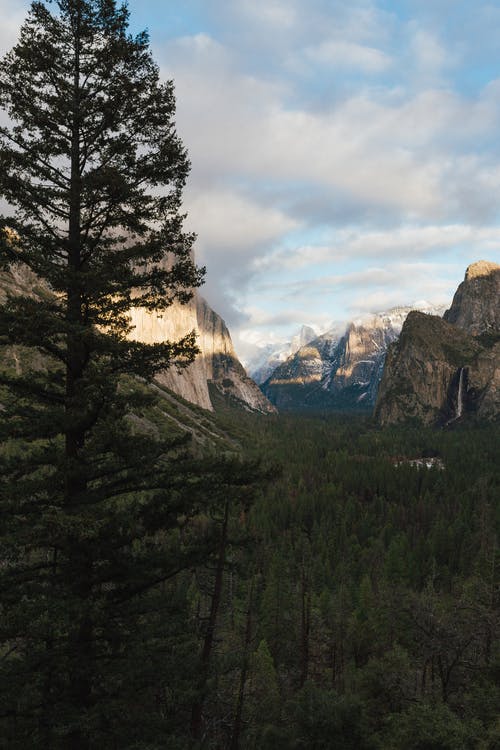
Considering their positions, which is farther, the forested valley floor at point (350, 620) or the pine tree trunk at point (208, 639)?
the forested valley floor at point (350, 620)

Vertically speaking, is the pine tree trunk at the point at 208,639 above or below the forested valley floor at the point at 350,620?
above

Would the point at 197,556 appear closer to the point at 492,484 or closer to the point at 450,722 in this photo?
the point at 450,722

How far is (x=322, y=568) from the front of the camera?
228ft

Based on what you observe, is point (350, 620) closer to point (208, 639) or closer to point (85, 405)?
point (208, 639)

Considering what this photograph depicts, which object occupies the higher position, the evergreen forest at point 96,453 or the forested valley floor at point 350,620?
the evergreen forest at point 96,453

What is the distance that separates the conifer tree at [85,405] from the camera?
32.7 ft

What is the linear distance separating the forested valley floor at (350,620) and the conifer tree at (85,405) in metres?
1.78

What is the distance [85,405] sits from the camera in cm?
1064

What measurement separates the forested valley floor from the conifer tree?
1.78 meters

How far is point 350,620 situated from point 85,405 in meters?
42.3

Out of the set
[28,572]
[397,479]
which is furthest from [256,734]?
[397,479]

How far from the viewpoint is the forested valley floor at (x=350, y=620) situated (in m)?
19.1

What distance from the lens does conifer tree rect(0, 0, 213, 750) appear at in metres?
9.98

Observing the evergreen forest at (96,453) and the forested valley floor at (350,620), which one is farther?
the forested valley floor at (350,620)
